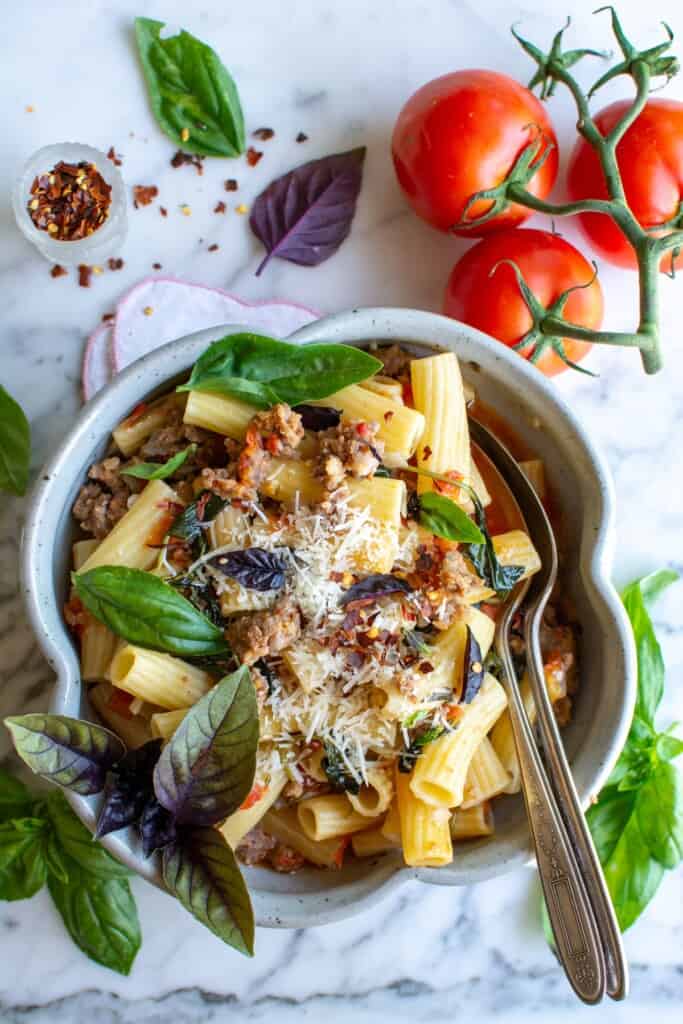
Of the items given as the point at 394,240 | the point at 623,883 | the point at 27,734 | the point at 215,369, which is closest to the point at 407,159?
the point at 394,240

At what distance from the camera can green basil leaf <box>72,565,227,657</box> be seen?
1696 mm

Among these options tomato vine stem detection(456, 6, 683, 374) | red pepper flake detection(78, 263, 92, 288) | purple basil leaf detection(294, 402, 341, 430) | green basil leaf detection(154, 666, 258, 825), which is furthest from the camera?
red pepper flake detection(78, 263, 92, 288)

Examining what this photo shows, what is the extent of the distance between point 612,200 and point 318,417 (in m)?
0.76

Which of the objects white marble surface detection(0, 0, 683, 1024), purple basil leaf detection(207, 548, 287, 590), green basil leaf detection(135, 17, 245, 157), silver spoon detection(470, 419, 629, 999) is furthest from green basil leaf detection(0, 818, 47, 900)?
green basil leaf detection(135, 17, 245, 157)

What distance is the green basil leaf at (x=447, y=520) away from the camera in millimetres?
1720

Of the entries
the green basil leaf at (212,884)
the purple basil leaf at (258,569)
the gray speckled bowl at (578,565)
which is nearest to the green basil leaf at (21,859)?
the gray speckled bowl at (578,565)

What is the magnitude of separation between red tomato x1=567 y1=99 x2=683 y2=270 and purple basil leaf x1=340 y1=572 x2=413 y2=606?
0.95 metres

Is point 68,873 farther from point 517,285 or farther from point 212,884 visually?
point 517,285

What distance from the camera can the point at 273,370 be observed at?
70.8 inches

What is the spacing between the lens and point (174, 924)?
224cm

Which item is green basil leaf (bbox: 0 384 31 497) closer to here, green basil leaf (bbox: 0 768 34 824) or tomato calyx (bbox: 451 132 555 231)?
green basil leaf (bbox: 0 768 34 824)

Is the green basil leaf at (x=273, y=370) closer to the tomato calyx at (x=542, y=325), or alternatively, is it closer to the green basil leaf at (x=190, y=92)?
the tomato calyx at (x=542, y=325)

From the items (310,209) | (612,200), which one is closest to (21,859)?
(310,209)

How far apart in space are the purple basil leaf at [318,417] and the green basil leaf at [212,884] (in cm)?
71
